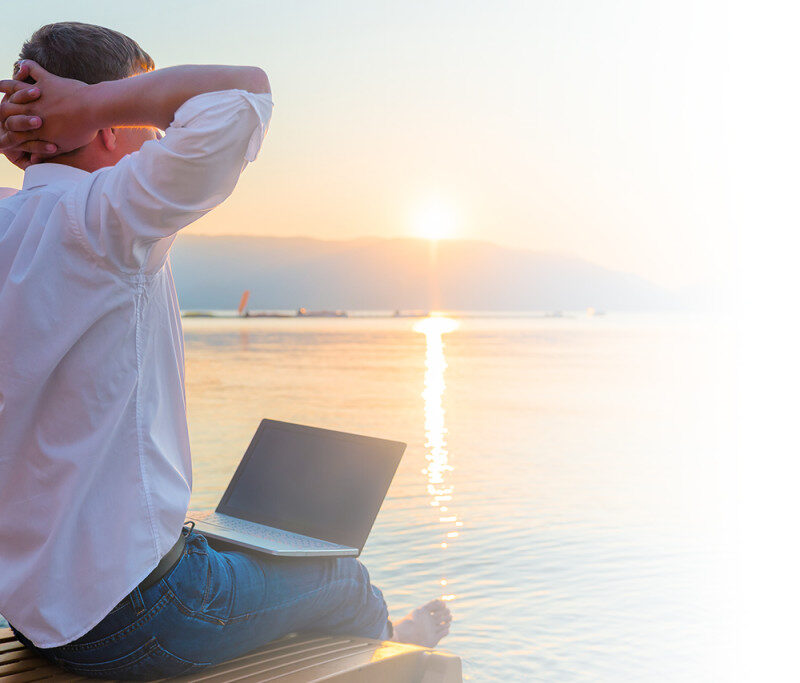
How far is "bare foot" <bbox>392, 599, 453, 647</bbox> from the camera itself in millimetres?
2033

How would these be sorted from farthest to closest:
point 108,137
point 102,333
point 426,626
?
point 426,626 → point 108,137 → point 102,333

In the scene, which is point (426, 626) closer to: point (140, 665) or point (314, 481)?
point (314, 481)

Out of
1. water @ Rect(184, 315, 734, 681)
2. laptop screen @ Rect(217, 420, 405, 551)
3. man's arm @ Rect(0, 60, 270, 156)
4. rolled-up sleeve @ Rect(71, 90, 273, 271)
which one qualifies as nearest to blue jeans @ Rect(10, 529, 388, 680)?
laptop screen @ Rect(217, 420, 405, 551)

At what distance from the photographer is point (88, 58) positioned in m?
1.25

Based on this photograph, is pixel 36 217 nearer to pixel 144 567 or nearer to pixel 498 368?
pixel 144 567

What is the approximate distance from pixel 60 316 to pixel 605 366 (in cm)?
1170

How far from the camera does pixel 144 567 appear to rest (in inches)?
47.7

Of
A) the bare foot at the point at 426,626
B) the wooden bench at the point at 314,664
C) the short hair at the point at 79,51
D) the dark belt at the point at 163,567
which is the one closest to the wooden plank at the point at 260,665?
the wooden bench at the point at 314,664

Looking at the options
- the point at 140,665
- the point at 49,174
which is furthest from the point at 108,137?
the point at 140,665

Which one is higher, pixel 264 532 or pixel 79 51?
pixel 79 51

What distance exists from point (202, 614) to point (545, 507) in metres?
3.13

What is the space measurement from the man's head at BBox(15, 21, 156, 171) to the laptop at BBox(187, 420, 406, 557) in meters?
0.65

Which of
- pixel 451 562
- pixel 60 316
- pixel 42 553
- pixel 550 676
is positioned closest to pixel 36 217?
pixel 60 316

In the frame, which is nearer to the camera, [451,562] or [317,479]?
[317,479]
